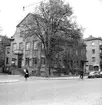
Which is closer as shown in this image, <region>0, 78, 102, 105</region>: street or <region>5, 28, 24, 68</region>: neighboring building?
<region>0, 78, 102, 105</region>: street

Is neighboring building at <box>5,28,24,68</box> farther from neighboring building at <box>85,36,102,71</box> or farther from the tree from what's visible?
neighboring building at <box>85,36,102,71</box>

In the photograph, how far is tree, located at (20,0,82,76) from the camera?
3534 centimetres

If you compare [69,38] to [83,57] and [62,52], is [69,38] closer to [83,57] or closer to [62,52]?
[62,52]

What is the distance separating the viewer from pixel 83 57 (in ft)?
172

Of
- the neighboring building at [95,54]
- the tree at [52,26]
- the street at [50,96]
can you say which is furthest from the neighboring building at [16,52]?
the street at [50,96]

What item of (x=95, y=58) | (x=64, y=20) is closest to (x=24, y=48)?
(x=64, y=20)

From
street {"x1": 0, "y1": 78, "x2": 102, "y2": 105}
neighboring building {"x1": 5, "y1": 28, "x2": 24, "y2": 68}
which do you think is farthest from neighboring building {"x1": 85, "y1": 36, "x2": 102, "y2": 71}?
street {"x1": 0, "y1": 78, "x2": 102, "y2": 105}

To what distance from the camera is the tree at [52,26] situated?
35344 mm

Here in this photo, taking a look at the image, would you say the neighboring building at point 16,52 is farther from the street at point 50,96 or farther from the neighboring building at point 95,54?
the street at point 50,96

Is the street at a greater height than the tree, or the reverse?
the tree

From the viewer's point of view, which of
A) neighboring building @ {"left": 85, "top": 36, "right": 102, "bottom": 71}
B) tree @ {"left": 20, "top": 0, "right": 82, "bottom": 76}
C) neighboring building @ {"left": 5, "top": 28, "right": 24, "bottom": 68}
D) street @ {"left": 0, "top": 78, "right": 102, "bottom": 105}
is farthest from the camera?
neighboring building @ {"left": 85, "top": 36, "right": 102, "bottom": 71}

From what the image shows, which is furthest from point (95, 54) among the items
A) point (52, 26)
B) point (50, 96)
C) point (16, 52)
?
point (50, 96)

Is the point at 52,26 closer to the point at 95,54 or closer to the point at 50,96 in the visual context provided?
the point at 50,96

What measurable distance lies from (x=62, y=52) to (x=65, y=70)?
8596 millimetres
